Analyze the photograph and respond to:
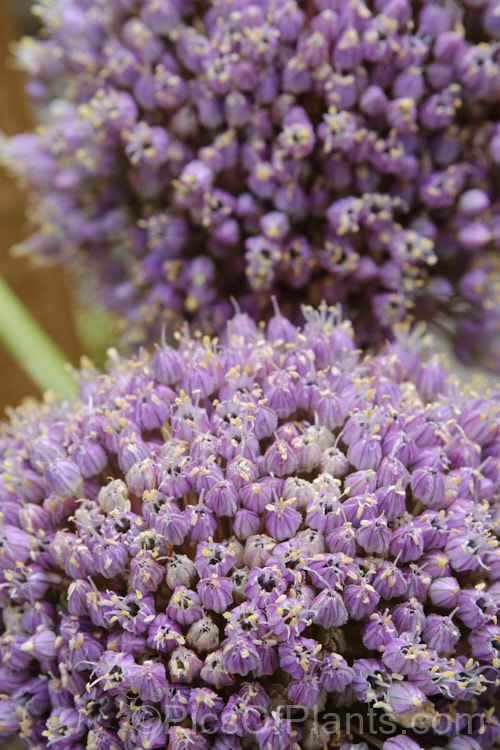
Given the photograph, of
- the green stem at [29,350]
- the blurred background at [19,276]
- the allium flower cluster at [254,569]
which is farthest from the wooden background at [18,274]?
the allium flower cluster at [254,569]

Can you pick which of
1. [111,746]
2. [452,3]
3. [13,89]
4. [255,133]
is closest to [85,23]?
[255,133]

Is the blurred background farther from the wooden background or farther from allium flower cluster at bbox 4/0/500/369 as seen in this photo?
allium flower cluster at bbox 4/0/500/369

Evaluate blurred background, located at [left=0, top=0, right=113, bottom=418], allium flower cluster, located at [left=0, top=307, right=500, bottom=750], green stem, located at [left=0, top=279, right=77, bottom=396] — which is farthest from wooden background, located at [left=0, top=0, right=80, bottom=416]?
allium flower cluster, located at [left=0, top=307, right=500, bottom=750]

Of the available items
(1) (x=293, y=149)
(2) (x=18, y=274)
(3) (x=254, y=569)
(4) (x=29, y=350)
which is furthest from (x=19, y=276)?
(3) (x=254, y=569)

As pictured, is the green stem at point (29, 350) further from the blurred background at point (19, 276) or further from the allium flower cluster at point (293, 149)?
the blurred background at point (19, 276)

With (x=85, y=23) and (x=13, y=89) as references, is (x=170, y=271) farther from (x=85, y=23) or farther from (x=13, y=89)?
(x=13, y=89)
